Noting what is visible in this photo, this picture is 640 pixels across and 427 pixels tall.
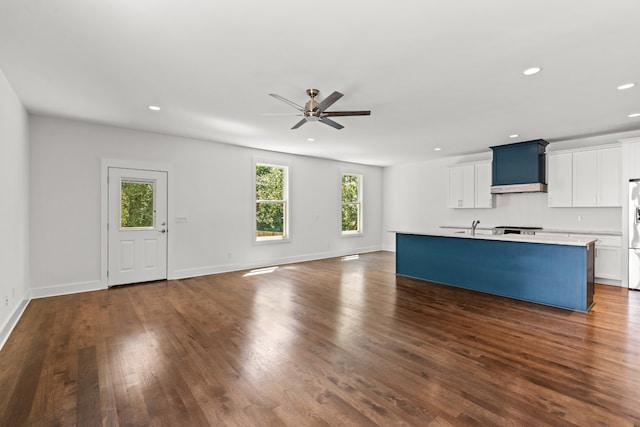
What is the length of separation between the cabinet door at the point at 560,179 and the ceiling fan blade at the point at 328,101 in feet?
16.4

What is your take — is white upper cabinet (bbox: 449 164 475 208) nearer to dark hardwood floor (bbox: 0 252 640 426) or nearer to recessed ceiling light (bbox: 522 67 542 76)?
dark hardwood floor (bbox: 0 252 640 426)

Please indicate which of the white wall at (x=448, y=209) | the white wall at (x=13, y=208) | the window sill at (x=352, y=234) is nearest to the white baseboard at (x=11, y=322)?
the white wall at (x=13, y=208)

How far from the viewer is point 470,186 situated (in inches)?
280

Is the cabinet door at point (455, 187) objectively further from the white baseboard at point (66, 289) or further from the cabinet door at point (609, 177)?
the white baseboard at point (66, 289)

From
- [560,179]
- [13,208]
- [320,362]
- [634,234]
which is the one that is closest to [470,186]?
[560,179]

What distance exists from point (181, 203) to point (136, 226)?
0.82 m

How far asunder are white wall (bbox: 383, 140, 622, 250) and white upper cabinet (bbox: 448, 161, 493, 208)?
0.27 metres

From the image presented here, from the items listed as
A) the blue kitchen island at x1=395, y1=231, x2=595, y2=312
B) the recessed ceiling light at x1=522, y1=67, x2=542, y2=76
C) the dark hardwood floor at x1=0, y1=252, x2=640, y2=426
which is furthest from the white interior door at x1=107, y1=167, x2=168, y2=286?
the recessed ceiling light at x1=522, y1=67, x2=542, y2=76

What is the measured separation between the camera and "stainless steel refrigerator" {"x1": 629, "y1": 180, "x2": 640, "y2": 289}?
4.79 meters

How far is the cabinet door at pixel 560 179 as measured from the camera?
5660mm

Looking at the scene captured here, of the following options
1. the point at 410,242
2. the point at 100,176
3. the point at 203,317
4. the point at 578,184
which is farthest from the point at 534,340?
the point at 100,176

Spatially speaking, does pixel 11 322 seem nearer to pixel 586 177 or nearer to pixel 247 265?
pixel 247 265

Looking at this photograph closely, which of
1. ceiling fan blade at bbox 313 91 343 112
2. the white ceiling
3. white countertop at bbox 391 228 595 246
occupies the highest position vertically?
the white ceiling

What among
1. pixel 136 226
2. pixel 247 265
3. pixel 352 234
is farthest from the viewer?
pixel 352 234
